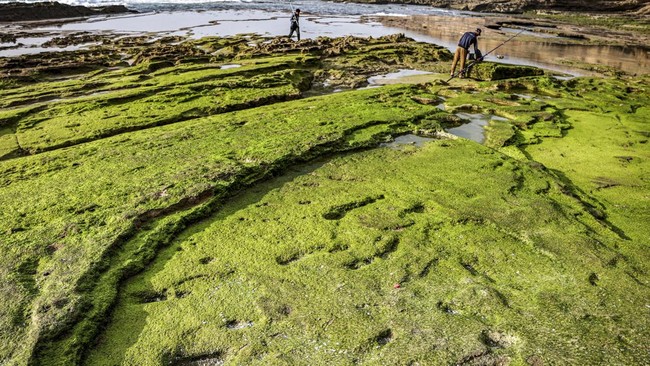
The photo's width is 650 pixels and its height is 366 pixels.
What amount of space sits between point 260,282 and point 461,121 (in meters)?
6.91

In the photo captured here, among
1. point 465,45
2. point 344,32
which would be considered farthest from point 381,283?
point 344,32

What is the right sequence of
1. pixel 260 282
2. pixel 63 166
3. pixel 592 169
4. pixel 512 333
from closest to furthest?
1. pixel 512 333
2. pixel 260 282
3. pixel 63 166
4. pixel 592 169

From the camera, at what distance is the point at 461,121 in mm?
9641

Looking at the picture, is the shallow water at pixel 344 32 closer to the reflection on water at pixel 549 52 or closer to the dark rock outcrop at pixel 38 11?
the reflection on water at pixel 549 52

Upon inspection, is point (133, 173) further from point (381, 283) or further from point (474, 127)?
point (474, 127)

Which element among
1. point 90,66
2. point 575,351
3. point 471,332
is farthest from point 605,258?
point 90,66

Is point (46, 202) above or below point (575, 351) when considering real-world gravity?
above

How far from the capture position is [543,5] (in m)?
48.3

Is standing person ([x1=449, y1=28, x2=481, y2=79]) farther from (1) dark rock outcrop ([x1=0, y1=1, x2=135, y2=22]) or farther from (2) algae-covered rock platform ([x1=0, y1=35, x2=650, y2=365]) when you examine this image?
(1) dark rock outcrop ([x1=0, y1=1, x2=135, y2=22])

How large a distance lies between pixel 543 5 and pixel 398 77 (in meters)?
42.9

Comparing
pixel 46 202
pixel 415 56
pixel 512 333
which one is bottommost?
pixel 512 333

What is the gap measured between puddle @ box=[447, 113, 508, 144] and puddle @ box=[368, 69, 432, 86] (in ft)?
13.9

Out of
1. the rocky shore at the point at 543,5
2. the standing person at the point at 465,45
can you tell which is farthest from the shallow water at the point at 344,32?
the rocky shore at the point at 543,5

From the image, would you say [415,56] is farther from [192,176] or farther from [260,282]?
[260,282]
